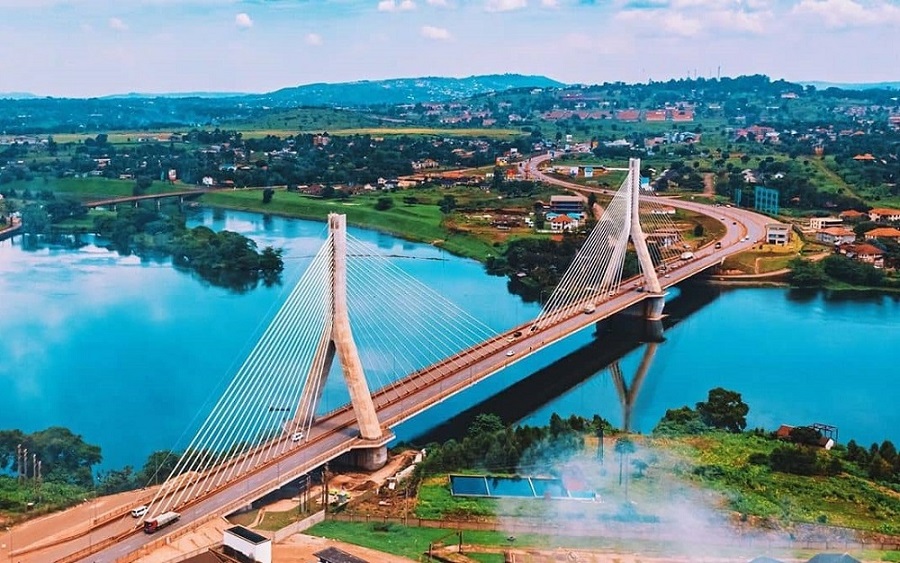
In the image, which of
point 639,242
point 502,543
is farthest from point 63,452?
point 639,242

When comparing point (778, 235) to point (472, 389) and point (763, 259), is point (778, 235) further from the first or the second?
point (472, 389)

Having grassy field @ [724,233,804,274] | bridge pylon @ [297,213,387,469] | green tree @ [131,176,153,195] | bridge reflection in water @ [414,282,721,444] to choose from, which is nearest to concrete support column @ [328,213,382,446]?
bridge pylon @ [297,213,387,469]

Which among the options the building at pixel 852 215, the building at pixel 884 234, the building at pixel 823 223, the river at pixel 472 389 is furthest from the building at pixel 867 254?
the building at pixel 852 215

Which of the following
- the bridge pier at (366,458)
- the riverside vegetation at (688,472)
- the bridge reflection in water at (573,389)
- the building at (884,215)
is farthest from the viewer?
the building at (884,215)

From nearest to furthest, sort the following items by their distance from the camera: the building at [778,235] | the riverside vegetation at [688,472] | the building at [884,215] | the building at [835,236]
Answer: the riverside vegetation at [688,472] → the building at [778,235] → the building at [835,236] → the building at [884,215]

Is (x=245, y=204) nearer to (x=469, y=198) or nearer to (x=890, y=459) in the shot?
(x=469, y=198)

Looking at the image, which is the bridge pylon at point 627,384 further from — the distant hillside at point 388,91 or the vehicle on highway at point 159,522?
the distant hillside at point 388,91

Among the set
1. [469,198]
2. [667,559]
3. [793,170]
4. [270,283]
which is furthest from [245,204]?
[667,559]
